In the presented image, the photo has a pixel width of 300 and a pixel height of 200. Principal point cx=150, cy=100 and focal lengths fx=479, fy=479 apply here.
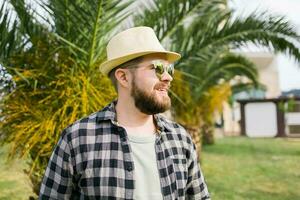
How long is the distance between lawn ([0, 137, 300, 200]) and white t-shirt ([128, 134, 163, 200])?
3806 mm

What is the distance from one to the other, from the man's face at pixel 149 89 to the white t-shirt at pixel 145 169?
0.44 feet

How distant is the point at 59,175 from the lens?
6.57 feet

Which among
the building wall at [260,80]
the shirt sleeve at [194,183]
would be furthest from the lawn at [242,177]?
the building wall at [260,80]

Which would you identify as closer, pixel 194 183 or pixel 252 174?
pixel 194 183

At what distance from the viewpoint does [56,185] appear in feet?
6.63

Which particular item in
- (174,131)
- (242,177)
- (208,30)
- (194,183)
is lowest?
(242,177)

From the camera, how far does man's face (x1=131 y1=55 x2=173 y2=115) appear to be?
203cm

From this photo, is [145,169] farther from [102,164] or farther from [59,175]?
[59,175]

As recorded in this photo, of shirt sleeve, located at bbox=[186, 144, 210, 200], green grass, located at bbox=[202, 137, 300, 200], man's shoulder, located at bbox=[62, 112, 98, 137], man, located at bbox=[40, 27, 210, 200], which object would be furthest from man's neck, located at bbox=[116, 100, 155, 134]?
green grass, located at bbox=[202, 137, 300, 200]

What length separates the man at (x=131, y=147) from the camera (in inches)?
77.0

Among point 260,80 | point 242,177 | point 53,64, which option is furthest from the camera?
point 260,80

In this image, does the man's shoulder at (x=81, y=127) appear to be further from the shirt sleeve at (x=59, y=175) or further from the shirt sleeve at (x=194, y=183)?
the shirt sleeve at (x=194, y=183)

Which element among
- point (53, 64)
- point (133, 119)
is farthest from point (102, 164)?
point (53, 64)

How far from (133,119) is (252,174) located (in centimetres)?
921
